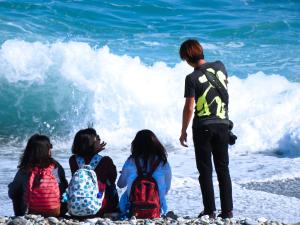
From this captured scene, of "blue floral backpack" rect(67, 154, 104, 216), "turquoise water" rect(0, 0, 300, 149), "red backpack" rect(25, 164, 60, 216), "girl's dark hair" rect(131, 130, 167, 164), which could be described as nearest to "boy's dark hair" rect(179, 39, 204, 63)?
"girl's dark hair" rect(131, 130, 167, 164)

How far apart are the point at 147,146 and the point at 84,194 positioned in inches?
23.6

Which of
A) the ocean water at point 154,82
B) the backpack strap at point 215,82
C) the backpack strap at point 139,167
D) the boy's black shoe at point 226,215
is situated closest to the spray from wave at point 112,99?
the ocean water at point 154,82

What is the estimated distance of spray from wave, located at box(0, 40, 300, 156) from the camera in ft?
38.2

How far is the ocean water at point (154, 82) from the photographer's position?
30.6ft

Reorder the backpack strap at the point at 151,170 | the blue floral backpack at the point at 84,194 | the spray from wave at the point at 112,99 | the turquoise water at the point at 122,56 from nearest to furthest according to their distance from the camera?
the blue floral backpack at the point at 84,194
the backpack strap at the point at 151,170
the spray from wave at the point at 112,99
the turquoise water at the point at 122,56

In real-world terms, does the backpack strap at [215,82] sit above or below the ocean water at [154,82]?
below

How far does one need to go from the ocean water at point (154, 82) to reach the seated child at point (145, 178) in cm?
112

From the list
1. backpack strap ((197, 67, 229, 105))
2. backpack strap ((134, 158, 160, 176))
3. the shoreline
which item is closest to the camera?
Result: the shoreline

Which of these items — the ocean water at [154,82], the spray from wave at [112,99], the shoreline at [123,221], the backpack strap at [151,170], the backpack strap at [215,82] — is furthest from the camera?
the spray from wave at [112,99]

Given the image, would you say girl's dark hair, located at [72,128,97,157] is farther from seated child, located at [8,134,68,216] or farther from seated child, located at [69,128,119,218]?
seated child, located at [8,134,68,216]

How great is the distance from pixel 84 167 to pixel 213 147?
0.99 m

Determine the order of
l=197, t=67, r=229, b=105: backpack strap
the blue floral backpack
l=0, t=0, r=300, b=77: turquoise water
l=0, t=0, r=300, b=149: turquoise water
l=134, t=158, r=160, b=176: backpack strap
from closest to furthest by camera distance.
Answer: l=197, t=67, r=229, b=105: backpack strap → the blue floral backpack → l=134, t=158, r=160, b=176: backpack strap → l=0, t=0, r=300, b=149: turquoise water → l=0, t=0, r=300, b=77: turquoise water

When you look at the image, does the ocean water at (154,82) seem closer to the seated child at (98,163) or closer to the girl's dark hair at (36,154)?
the seated child at (98,163)

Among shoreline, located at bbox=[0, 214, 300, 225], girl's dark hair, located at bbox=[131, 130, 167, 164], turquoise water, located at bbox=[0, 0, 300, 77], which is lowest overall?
shoreline, located at bbox=[0, 214, 300, 225]
